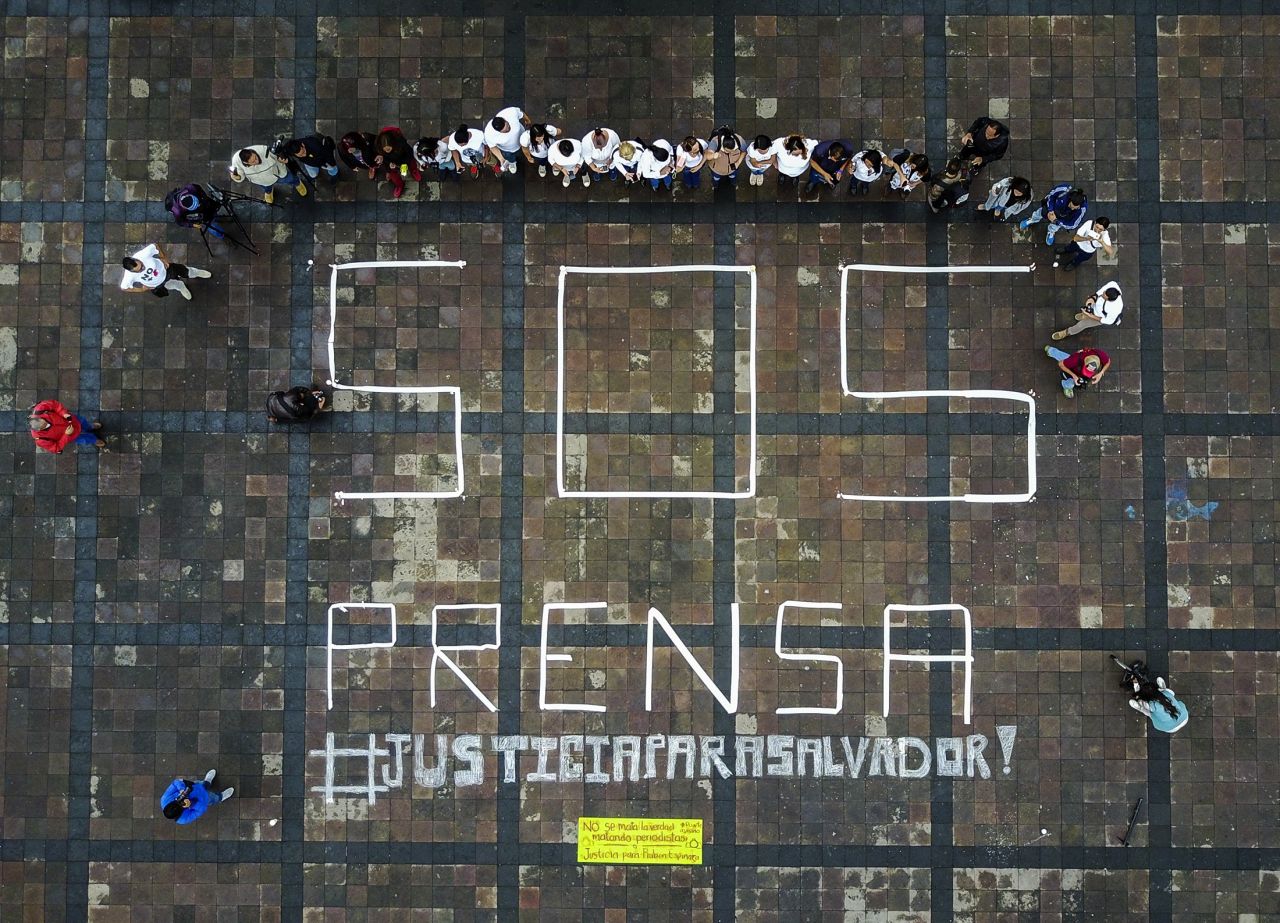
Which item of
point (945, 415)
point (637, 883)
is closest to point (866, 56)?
point (945, 415)

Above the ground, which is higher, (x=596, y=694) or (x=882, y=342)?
(x=882, y=342)

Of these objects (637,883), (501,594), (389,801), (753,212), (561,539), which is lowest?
(637,883)

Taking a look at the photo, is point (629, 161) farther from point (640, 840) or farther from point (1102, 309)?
point (640, 840)

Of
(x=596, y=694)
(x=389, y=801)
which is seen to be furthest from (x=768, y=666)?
(x=389, y=801)

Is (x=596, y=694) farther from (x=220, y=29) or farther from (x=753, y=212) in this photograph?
(x=220, y=29)

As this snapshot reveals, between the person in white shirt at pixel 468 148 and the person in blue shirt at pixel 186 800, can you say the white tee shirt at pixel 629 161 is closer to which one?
the person in white shirt at pixel 468 148

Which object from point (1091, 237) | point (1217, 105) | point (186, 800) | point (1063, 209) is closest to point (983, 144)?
point (1063, 209)
